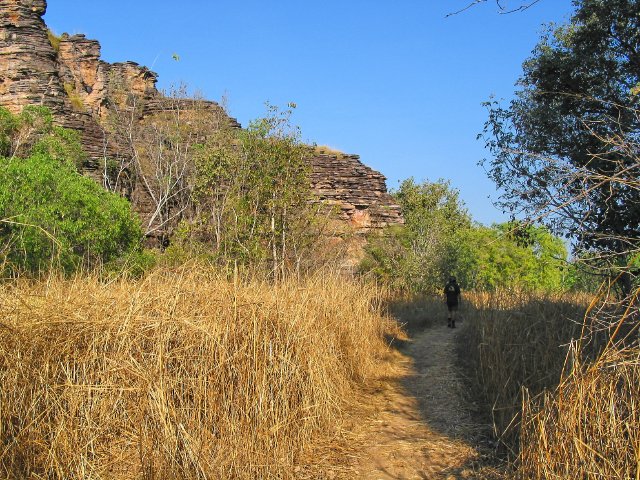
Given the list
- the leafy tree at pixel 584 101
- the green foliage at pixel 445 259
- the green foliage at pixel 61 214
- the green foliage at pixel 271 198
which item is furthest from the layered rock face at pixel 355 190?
the leafy tree at pixel 584 101

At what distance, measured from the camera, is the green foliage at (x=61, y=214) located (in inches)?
446

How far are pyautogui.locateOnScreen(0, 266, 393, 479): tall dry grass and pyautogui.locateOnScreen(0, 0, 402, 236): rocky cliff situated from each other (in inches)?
897

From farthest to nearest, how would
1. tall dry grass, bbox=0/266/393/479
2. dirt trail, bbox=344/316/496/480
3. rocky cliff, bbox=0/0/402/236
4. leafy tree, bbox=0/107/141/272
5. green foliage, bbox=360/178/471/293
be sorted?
rocky cliff, bbox=0/0/402/236, green foliage, bbox=360/178/471/293, leafy tree, bbox=0/107/141/272, dirt trail, bbox=344/316/496/480, tall dry grass, bbox=0/266/393/479

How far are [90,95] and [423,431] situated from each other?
1477 inches

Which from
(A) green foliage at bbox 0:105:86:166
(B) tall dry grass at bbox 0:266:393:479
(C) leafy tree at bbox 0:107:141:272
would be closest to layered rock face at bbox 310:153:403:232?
(A) green foliage at bbox 0:105:86:166

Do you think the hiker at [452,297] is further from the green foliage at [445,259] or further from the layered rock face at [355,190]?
the layered rock face at [355,190]

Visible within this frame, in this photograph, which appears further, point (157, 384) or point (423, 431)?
point (423, 431)

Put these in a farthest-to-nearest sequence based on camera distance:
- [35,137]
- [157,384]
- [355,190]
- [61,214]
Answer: [355,190] < [35,137] < [61,214] < [157,384]

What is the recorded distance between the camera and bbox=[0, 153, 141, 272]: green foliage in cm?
1132

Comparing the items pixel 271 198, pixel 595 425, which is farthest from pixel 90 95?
pixel 595 425

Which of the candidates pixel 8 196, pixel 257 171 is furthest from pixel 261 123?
pixel 8 196

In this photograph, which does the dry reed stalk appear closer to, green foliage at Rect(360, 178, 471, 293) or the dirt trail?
the dirt trail

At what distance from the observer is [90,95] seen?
37625mm

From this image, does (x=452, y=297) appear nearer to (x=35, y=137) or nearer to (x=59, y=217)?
(x=59, y=217)
